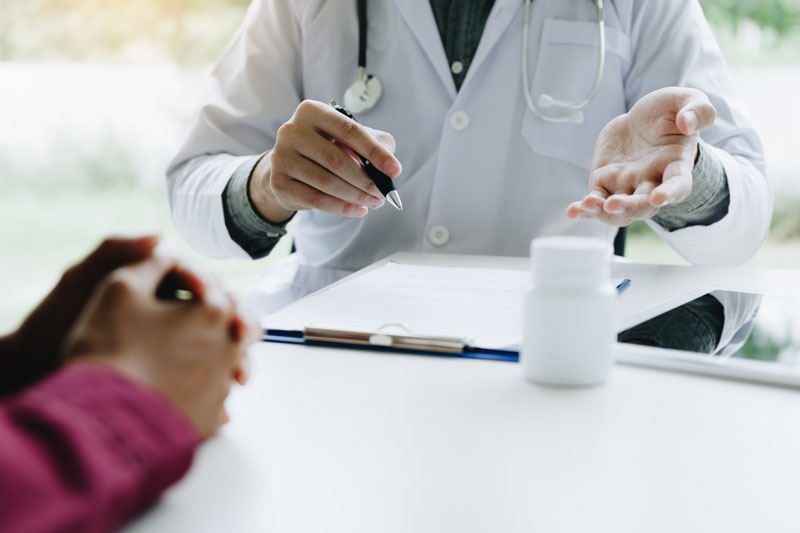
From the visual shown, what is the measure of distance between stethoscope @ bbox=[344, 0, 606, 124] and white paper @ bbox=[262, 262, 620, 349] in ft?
1.24

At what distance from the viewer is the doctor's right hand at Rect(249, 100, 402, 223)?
2.91 ft

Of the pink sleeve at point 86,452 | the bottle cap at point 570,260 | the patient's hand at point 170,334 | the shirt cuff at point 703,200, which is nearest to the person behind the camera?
the pink sleeve at point 86,452

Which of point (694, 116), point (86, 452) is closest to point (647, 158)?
point (694, 116)

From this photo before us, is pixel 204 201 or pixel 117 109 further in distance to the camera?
pixel 117 109

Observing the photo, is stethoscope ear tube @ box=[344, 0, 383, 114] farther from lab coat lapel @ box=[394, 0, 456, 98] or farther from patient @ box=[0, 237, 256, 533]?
patient @ box=[0, 237, 256, 533]

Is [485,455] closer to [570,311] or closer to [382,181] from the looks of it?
[570,311]

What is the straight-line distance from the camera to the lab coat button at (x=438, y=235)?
4.10 ft

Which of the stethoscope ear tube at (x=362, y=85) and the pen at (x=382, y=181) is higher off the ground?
the stethoscope ear tube at (x=362, y=85)

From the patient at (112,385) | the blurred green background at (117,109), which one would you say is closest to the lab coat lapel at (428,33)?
the patient at (112,385)

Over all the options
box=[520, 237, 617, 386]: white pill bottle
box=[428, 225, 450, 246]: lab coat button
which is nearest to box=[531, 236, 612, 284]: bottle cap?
box=[520, 237, 617, 386]: white pill bottle

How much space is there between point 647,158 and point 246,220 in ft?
1.92

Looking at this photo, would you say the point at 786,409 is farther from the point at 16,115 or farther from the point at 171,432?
the point at 16,115

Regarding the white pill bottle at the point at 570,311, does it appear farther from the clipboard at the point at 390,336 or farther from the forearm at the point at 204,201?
the forearm at the point at 204,201

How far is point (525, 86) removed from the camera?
123 cm
